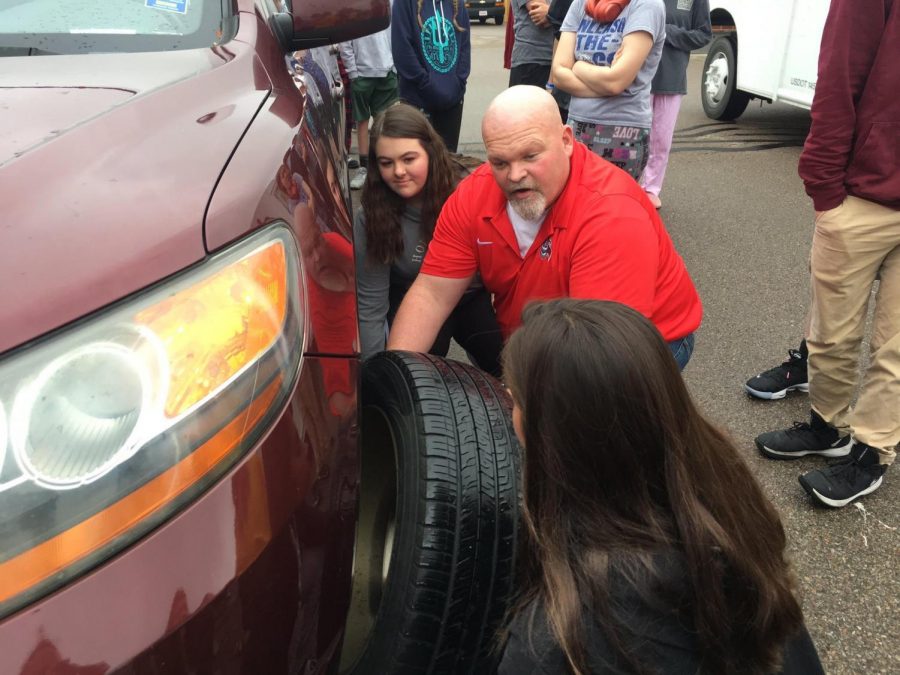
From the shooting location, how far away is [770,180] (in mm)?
6340

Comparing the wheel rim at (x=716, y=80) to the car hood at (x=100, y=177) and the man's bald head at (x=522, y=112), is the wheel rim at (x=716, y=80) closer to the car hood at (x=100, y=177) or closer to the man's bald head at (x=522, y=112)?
the man's bald head at (x=522, y=112)

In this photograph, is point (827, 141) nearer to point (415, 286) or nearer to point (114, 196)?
point (415, 286)

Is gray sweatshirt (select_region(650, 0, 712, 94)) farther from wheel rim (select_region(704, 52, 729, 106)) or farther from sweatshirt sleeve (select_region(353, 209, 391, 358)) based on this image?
wheel rim (select_region(704, 52, 729, 106))

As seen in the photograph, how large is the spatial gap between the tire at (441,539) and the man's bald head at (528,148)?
77 centimetres

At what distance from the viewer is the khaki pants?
247 cm

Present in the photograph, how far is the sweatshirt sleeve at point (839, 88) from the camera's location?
90.2 inches

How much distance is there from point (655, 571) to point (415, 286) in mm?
1517

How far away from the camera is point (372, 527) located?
5.78 ft

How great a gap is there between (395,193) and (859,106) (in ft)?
4.80

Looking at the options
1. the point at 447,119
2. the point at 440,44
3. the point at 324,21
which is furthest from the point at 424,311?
the point at 447,119

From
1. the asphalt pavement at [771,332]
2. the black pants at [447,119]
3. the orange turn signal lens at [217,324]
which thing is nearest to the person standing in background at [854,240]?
the asphalt pavement at [771,332]

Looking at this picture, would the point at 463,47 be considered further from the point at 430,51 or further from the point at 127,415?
the point at 127,415

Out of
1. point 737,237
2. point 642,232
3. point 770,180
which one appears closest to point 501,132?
point 642,232

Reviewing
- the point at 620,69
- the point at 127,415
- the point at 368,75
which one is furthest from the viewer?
the point at 368,75
